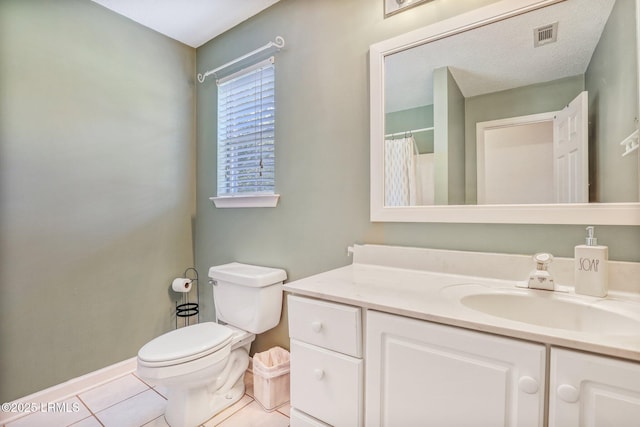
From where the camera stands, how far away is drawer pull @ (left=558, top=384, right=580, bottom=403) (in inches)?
25.3

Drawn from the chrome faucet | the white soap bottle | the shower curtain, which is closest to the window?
the shower curtain

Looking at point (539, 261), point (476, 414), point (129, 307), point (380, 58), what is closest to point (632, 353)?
point (476, 414)

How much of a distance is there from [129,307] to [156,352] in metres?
0.87

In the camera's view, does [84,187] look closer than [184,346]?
No

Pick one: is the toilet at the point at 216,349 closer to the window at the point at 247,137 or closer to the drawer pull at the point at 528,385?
the window at the point at 247,137

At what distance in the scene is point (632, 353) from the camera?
59 centimetres

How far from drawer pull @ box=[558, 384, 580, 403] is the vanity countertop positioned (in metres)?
0.09

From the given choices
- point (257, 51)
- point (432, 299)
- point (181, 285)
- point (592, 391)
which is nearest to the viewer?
point (592, 391)

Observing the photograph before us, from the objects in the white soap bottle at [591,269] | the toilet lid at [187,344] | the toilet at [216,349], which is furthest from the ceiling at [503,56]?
the toilet lid at [187,344]

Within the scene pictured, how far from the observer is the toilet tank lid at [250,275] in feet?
5.51

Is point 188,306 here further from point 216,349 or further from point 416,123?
point 416,123

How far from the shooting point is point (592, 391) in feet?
2.08

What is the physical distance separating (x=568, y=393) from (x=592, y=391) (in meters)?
0.04

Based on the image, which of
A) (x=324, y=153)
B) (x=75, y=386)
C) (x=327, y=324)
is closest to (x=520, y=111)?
(x=324, y=153)
